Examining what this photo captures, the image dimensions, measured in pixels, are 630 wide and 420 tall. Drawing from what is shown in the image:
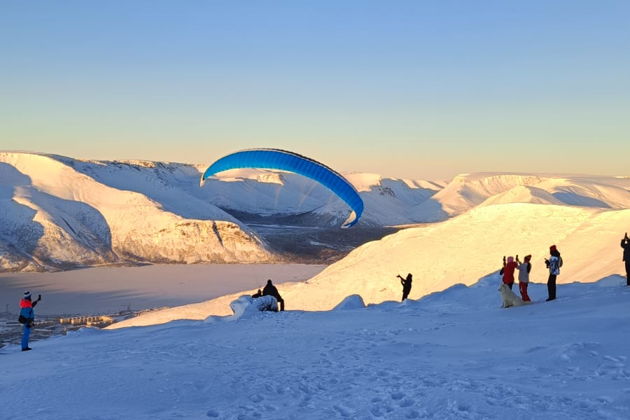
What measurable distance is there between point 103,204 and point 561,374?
111590mm

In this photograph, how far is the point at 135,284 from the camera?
69250mm

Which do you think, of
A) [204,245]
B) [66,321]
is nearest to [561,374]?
[66,321]

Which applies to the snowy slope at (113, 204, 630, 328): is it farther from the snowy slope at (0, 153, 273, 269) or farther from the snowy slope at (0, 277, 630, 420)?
the snowy slope at (0, 153, 273, 269)

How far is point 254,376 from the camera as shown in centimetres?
925

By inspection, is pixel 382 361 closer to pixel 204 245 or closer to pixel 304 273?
pixel 304 273

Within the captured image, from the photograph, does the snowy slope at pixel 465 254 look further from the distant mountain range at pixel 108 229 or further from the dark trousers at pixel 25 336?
the distant mountain range at pixel 108 229

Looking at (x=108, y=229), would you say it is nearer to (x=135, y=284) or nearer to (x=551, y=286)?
(x=135, y=284)

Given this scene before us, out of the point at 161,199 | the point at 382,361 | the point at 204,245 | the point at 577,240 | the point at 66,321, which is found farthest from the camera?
the point at 161,199

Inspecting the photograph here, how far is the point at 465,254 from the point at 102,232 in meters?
77.9

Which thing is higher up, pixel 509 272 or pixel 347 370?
pixel 509 272

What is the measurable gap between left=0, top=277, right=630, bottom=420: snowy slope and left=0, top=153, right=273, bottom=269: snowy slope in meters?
81.0

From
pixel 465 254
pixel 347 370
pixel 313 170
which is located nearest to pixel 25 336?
pixel 347 370

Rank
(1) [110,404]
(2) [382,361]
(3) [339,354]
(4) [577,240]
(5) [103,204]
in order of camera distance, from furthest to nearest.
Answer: (5) [103,204]
(4) [577,240]
(3) [339,354]
(2) [382,361]
(1) [110,404]

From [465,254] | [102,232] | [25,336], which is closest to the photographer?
[25,336]
